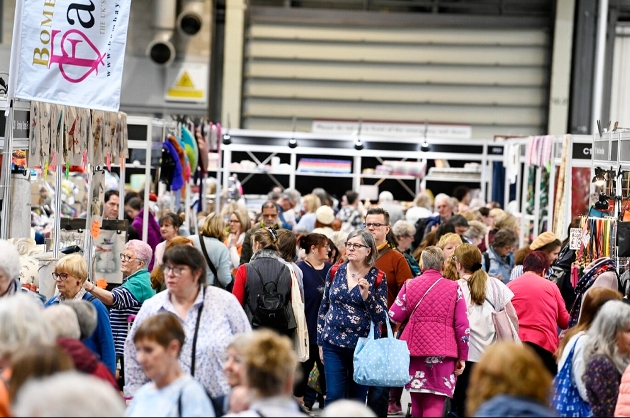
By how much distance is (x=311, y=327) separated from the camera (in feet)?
23.7

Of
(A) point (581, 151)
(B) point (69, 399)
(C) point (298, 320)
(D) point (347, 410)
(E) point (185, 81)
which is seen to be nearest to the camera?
(B) point (69, 399)

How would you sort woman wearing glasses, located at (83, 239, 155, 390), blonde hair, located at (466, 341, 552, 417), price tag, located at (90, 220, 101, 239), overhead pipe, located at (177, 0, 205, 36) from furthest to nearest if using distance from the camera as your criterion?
overhead pipe, located at (177, 0, 205, 36) → price tag, located at (90, 220, 101, 239) → woman wearing glasses, located at (83, 239, 155, 390) → blonde hair, located at (466, 341, 552, 417)

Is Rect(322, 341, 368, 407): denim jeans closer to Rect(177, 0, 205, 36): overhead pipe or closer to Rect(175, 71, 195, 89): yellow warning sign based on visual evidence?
Rect(177, 0, 205, 36): overhead pipe

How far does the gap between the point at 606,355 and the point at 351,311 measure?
2012 millimetres

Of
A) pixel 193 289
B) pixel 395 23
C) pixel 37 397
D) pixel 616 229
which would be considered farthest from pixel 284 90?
pixel 37 397

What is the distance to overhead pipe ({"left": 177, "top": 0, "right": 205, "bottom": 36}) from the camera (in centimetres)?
1886

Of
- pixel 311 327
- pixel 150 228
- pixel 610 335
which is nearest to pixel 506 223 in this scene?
pixel 150 228

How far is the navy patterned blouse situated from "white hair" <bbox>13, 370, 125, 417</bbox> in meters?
3.12

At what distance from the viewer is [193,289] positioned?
4.37 meters

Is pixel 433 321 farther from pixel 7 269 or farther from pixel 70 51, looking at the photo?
pixel 70 51

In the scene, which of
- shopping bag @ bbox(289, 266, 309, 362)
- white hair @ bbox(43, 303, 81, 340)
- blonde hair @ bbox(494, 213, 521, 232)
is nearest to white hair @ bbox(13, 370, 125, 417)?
white hair @ bbox(43, 303, 81, 340)

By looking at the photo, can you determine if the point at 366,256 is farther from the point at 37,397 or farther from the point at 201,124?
the point at 201,124

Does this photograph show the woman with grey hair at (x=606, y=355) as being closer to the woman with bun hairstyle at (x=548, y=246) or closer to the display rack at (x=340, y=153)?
the woman with bun hairstyle at (x=548, y=246)

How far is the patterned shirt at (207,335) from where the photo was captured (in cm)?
425
